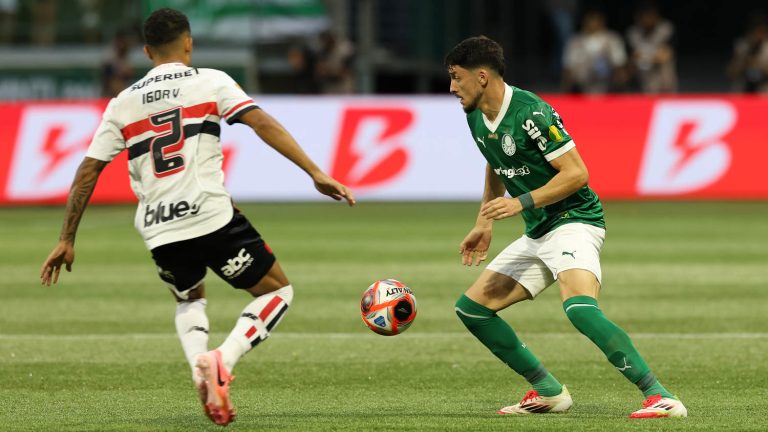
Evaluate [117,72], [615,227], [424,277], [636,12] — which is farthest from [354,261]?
[636,12]

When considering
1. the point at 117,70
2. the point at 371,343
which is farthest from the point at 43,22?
the point at 371,343

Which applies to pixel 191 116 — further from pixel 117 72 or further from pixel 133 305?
pixel 117 72

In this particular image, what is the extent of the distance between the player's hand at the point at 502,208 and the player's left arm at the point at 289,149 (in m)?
0.73

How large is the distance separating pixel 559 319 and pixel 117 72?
1498cm

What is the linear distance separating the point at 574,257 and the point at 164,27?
2364 mm

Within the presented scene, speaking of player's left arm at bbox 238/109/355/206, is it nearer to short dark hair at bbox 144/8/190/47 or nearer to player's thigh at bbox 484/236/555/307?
short dark hair at bbox 144/8/190/47

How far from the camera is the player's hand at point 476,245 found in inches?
302

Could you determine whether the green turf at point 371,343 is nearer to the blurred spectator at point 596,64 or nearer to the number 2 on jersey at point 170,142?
the number 2 on jersey at point 170,142

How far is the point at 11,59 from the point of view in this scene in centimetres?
2733

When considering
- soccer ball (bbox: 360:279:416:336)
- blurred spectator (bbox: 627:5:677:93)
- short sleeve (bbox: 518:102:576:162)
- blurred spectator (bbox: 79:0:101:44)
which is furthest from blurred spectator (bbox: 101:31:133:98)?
short sleeve (bbox: 518:102:576:162)

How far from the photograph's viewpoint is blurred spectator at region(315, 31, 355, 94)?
25156 mm

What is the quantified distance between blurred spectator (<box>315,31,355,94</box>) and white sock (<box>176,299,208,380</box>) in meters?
18.3

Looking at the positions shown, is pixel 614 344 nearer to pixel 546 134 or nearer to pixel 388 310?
pixel 546 134

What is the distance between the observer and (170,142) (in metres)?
6.78
